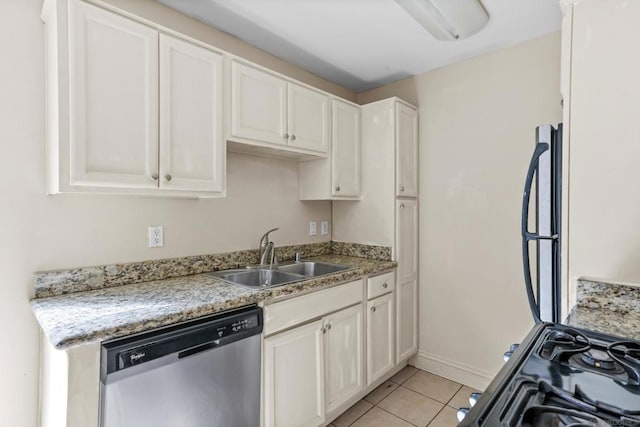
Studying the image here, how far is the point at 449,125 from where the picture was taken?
2.57 m

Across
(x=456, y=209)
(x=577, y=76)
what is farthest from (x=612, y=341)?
(x=456, y=209)

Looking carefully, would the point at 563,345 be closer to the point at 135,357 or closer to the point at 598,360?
the point at 598,360

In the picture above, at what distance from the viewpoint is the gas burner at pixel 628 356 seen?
71 centimetres

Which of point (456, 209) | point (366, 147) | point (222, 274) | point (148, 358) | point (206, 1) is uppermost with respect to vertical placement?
point (206, 1)

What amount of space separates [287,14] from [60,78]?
1.24 metres

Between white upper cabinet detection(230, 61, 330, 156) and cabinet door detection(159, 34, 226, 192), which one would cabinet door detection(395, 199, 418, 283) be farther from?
cabinet door detection(159, 34, 226, 192)

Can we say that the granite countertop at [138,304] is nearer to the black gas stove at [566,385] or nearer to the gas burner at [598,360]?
the black gas stove at [566,385]

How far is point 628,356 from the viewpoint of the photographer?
80cm

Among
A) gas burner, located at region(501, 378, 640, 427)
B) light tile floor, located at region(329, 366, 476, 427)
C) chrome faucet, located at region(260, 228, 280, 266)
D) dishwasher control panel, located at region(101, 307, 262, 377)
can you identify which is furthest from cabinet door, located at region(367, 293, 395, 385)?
gas burner, located at region(501, 378, 640, 427)

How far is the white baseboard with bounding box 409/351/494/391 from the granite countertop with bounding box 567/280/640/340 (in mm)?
1458

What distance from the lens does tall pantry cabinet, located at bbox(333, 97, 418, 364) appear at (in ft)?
8.23

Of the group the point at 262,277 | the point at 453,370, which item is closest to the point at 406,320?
the point at 453,370

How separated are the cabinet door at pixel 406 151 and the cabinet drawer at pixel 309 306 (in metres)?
0.90

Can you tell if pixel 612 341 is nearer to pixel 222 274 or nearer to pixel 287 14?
pixel 222 274
